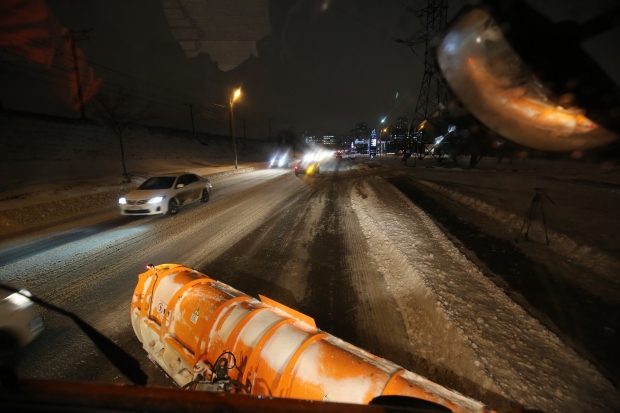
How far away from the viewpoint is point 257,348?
6.56 ft

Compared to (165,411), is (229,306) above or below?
below

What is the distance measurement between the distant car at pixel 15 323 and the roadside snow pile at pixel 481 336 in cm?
449

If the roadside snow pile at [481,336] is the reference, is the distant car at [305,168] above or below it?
above

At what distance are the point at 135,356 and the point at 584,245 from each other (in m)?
8.40

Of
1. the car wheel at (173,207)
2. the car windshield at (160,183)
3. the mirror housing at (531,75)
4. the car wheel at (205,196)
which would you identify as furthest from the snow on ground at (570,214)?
the car windshield at (160,183)

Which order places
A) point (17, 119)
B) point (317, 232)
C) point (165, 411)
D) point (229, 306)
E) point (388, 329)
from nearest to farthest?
point (165, 411) < point (229, 306) < point (388, 329) < point (317, 232) < point (17, 119)

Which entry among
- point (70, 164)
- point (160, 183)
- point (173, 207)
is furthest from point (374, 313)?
point (70, 164)

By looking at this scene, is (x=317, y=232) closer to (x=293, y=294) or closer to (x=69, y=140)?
(x=293, y=294)

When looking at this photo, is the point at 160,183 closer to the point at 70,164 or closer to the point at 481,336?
the point at 481,336

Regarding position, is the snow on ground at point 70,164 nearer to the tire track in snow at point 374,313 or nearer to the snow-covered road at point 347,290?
the snow-covered road at point 347,290

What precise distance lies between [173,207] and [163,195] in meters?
0.61

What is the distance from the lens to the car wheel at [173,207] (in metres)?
9.28

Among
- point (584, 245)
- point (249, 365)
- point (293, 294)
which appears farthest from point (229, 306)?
point (584, 245)

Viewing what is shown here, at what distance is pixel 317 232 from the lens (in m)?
7.52
